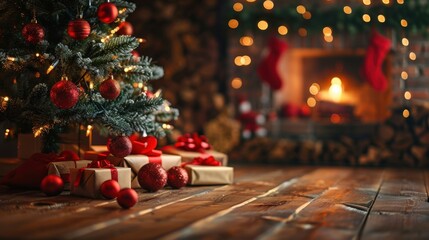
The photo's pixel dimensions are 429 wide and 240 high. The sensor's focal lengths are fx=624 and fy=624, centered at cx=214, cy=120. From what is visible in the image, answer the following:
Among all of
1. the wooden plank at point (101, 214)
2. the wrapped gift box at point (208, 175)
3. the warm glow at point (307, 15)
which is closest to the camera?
the wooden plank at point (101, 214)

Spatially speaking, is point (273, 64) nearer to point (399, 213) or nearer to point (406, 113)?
point (406, 113)

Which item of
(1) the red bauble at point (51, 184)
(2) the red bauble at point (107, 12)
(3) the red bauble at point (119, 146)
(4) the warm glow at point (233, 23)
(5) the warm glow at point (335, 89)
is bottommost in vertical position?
(1) the red bauble at point (51, 184)

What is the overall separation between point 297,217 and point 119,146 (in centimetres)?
97

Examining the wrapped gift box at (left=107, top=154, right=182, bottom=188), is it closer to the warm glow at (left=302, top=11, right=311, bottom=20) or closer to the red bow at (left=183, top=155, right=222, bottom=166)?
the red bow at (left=183, top=155, right=222, bottom=166)

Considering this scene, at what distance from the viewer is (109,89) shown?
2750mm

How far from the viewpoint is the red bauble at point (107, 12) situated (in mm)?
2783

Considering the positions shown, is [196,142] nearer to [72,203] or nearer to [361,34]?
[72,203]

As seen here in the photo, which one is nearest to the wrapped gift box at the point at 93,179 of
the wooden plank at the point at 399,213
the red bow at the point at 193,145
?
the red bow at the point at 193,145

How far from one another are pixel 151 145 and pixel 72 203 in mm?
658

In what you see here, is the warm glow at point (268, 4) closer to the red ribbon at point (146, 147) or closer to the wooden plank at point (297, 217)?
the wooden plank at point (297, 217)

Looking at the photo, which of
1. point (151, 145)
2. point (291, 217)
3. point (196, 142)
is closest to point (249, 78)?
point (196, 142)

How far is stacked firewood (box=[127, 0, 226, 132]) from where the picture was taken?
5418 mm

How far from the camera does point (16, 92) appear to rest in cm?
293

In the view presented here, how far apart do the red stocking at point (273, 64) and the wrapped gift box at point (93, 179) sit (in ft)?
8.83
